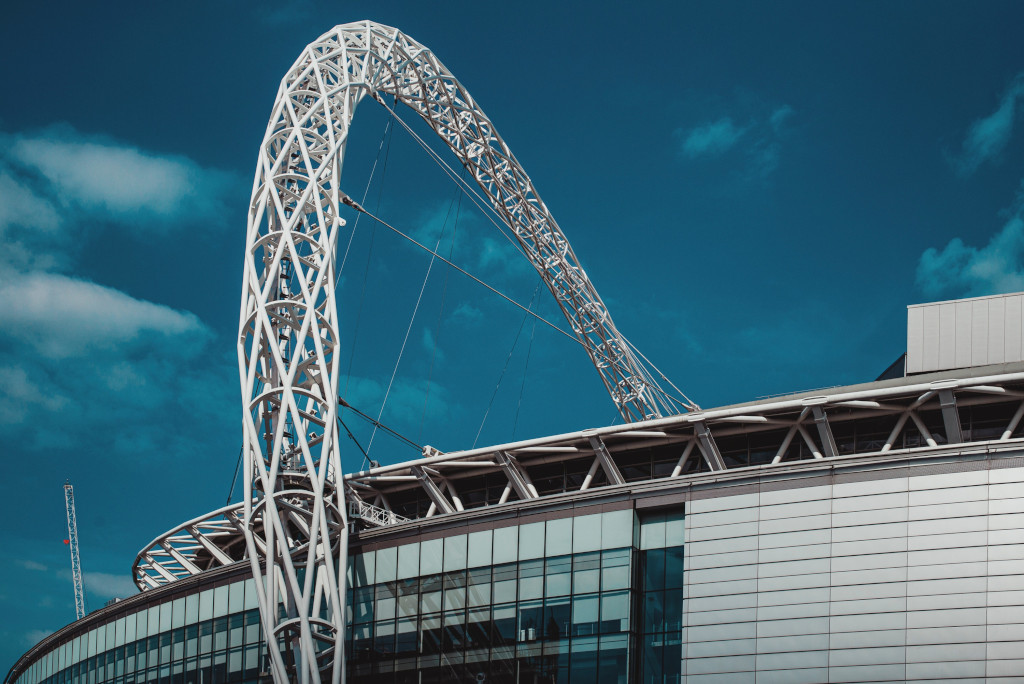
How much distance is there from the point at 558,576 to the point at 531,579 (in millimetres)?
1222

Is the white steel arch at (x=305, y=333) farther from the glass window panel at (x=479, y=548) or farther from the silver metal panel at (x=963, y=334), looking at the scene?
the silver metal panel at (x=963, y=334)

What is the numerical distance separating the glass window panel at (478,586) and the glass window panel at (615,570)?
5.13 m

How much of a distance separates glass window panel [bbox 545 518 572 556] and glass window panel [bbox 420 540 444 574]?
5.14 m

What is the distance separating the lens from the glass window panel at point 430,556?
162 feet

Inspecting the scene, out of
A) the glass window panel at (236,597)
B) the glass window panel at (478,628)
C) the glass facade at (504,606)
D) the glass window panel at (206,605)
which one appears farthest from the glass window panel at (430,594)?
the glass window panel at (206,605)

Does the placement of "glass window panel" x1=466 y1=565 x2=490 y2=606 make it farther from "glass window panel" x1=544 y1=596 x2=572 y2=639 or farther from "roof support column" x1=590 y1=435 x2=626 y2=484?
"roof support column" x1=590 y1=435 x2=626 y2=484

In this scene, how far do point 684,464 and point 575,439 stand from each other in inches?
194

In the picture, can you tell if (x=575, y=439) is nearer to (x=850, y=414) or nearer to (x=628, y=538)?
(x=628, y=538)

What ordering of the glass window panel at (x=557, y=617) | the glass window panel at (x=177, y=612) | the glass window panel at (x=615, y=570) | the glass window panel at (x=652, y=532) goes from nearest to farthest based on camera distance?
the glass window panel at (x=615, y=570)
the glass window panel at (x=557, y=617)
the glass window panel at (x=652, y=532)
the glass window panel at (x=177, y=612)

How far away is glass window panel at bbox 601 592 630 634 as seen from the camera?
44.4 metres

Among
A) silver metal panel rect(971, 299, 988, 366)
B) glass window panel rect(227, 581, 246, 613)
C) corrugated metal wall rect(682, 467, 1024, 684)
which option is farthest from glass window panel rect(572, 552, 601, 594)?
silver metal panel rect(971, 299, 988, 366)

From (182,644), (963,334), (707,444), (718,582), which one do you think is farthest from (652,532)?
(182,644)

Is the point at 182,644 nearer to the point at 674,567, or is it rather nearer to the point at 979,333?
the point at 674,567

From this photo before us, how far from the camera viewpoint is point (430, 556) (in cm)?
4972
